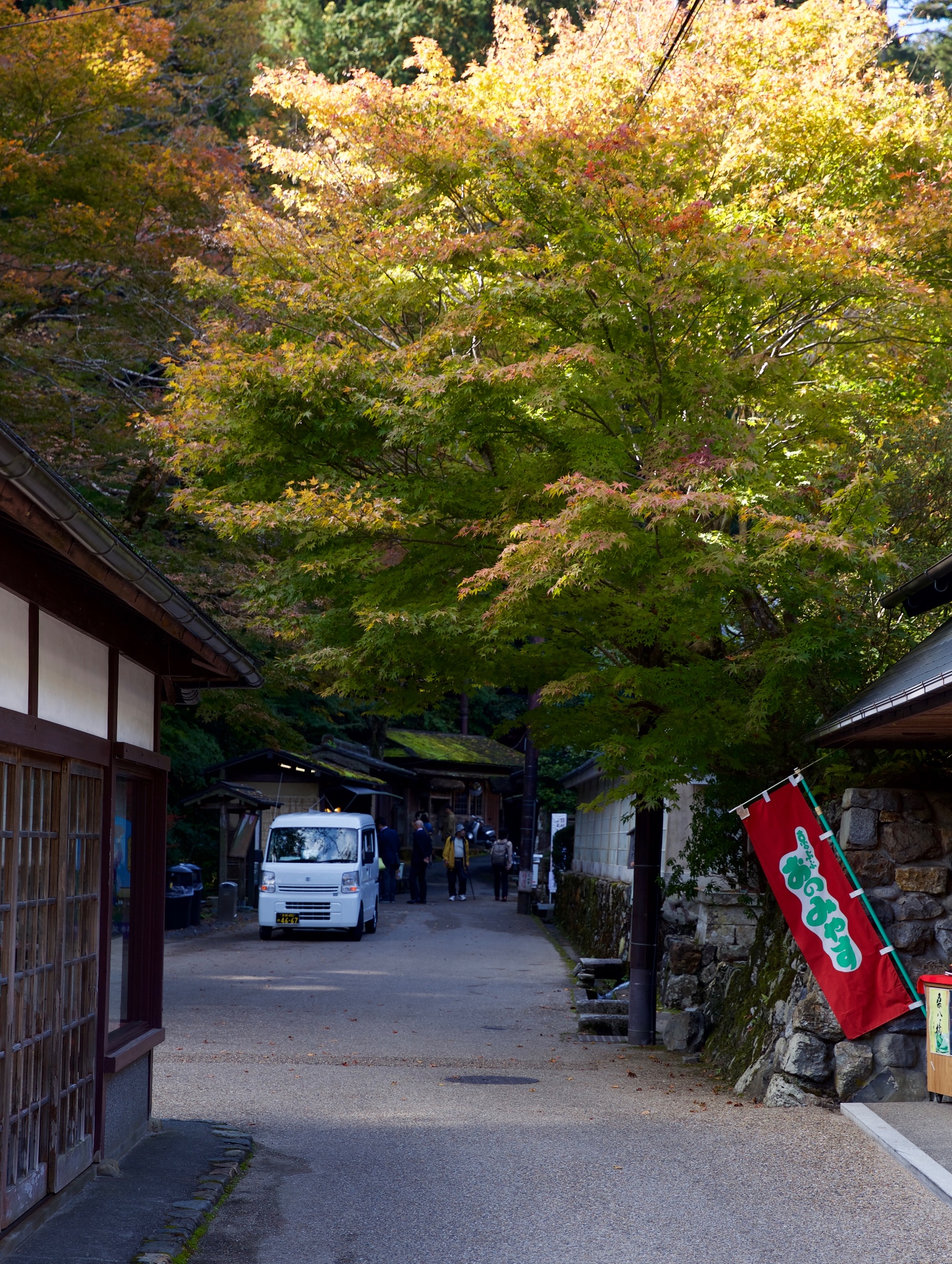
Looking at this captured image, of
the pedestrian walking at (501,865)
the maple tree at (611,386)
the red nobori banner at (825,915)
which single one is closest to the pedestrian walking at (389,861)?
the pedestrian walking at (501,865)

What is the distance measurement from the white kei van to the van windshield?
1 cm

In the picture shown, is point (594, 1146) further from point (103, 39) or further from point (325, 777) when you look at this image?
point (325, 777)

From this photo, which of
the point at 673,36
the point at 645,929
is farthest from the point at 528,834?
the point at 673,36

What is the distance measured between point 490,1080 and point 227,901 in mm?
16547

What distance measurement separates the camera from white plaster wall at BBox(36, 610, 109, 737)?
578 centimetres

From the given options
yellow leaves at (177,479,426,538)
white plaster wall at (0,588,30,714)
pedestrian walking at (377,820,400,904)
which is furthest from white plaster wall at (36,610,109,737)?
pedestrian walking at (377,820,400,904)

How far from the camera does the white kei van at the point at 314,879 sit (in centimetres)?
2233

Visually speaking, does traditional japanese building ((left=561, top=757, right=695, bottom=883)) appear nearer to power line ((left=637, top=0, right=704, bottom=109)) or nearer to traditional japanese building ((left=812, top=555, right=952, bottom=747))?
traditional japanese building ((left=812, top=555, right=952, bottom=747))

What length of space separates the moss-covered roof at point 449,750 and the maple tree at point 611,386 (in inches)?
1337

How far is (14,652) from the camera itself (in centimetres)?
532

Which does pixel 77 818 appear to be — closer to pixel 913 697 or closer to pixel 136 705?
pixel 136 705

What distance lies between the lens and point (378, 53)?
28734 millimetres

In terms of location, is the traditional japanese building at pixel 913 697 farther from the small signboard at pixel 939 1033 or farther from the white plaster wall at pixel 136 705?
the white plaster wall at pixel 136 705

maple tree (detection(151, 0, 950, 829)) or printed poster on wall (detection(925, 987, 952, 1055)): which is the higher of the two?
maple tree (detection(151, 0, 950, 829))
